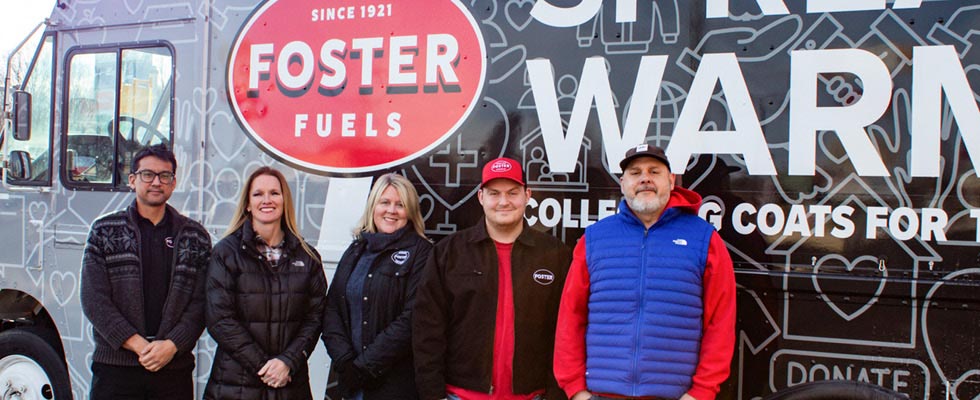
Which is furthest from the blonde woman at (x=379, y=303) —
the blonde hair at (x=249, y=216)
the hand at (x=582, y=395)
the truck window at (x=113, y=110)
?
the truck window at (x=113, y=110)

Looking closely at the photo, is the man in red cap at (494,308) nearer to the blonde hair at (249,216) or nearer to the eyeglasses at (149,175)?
the blonde hair at (249,216)

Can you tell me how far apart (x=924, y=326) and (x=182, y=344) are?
312 cm

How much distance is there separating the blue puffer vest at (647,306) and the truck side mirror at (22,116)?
362 centimetres

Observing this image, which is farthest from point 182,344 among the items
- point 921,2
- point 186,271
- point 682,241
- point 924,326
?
point 921,2

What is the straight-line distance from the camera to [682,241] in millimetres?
2648

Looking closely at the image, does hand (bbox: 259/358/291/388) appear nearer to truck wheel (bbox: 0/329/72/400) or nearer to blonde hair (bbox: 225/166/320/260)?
blonde hair (bbox: 225/166/320/260)

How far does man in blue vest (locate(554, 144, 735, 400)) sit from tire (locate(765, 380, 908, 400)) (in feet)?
2.20

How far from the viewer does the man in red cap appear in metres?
2.93

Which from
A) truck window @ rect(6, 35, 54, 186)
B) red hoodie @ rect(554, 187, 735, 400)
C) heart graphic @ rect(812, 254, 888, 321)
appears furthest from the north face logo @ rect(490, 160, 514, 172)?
truck window @ rect(6, 35, 54, 186)

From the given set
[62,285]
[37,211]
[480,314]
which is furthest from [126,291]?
[37,211]

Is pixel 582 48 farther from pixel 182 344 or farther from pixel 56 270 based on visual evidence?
pixel 56 270

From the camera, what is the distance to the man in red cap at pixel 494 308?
9.61 ft

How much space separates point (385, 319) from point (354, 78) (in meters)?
1.30

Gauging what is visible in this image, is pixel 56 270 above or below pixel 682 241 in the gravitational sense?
below
